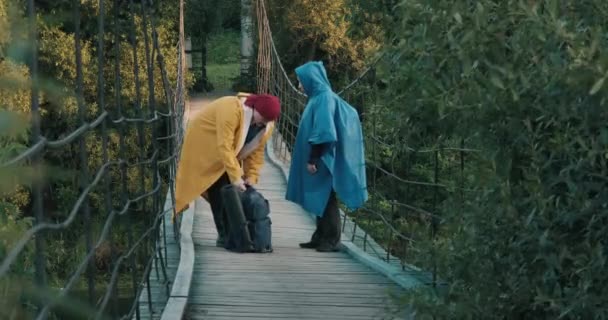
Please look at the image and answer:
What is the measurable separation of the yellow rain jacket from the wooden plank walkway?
1.12 ft

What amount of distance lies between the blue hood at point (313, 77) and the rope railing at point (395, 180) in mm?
192

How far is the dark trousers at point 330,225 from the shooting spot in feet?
18.4

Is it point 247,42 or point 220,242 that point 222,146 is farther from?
point 247,42

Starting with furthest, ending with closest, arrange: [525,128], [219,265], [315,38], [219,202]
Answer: [315,38]
[219,202]
[219,265]
[525,128]

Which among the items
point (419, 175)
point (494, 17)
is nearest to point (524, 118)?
point (494, 17)

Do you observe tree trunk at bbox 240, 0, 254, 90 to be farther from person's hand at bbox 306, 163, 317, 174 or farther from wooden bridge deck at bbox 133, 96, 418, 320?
person's hand at bbox 306, 163, 317, 174

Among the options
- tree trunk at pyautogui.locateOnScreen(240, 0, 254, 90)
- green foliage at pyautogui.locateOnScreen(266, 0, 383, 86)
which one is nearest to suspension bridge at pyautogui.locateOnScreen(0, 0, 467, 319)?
green foliage at pyautogui.locateOnScreen(266, 0, 383, 86)

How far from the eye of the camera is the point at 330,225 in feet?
18.6

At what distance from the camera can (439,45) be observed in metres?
2.00

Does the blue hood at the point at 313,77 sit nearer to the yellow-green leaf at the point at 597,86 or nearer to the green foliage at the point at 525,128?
the green foliage at the point at 525,128

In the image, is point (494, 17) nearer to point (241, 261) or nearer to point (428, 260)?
point (428, 260)

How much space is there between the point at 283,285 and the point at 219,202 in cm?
123

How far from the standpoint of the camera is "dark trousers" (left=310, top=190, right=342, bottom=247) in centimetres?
561

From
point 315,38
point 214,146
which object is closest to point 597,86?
point 214,146
